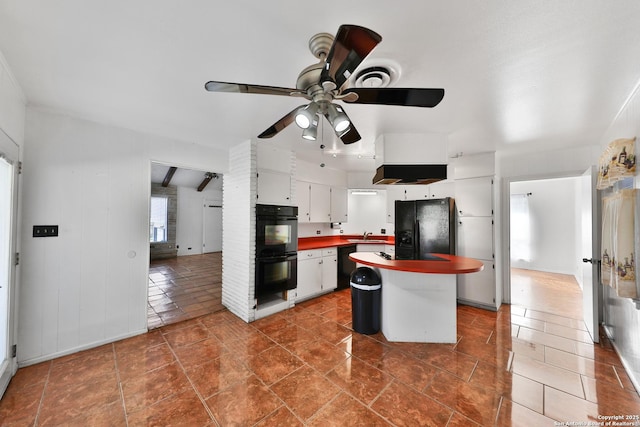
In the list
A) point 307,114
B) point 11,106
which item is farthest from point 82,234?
point 307,114

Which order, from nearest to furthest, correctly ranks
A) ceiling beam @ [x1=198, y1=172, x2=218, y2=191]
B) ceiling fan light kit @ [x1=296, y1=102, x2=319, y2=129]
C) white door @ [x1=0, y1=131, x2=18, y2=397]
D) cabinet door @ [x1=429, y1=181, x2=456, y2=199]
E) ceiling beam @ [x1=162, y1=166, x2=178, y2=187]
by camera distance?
ceiling fan light kit @ [x1=296, y1=102, x2=319, y2=129] < white door @ [x1=0, y1=131, x2=18, y2=397] < cabinet door @ [x1=429, y1=181, x2=456, y2=199] < ceiling beam @ [x1=162, y1=166, x2=178, y2=187] < ceiling beam @ [x1=198, y1=172, x2=218, y2=191]

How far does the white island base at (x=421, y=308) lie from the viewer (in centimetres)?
274

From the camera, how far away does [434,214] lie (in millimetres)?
4023

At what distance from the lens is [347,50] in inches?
39.3

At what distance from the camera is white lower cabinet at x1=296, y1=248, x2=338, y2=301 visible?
13.4 feet

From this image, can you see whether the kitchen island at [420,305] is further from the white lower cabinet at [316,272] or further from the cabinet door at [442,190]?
Result: the cabinet door at [442,190]

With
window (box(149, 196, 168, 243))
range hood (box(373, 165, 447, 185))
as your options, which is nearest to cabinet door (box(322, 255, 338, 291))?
range hood (box(373, 165, 447, 185))

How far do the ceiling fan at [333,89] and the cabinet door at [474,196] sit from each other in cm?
316

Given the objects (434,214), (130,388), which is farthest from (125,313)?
(434,214)

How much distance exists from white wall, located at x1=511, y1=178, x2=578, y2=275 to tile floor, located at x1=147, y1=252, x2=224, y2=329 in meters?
8.08

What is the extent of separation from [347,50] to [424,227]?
366 centimetres

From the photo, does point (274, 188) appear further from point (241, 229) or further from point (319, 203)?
point (319, 203)

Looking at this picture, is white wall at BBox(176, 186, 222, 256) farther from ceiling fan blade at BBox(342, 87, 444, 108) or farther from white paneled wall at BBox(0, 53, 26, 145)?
ceiling fan blade at BBox(342, 87, 444, 108)

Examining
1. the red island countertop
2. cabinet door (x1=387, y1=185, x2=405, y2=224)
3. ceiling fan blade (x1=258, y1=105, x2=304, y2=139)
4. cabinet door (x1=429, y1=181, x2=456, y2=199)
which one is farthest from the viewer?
cabinet door (x1=387, y1=185, x2=405, y2=224)
